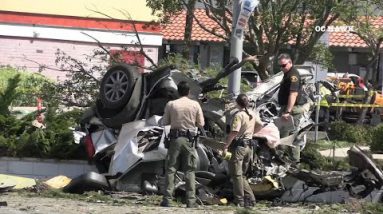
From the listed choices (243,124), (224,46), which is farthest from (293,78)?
(224,46)

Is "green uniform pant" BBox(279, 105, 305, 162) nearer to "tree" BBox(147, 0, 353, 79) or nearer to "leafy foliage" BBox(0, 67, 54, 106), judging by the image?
"tree" BBox(147, 0, 353, 79)

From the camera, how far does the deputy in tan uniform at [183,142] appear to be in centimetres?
920

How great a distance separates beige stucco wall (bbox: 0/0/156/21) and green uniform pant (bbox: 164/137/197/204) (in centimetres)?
1857

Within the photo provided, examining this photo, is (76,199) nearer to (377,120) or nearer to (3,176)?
(3,176)

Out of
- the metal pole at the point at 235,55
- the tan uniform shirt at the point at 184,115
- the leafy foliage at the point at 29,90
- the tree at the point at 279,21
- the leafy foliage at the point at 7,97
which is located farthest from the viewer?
the tree at the point at 279,21

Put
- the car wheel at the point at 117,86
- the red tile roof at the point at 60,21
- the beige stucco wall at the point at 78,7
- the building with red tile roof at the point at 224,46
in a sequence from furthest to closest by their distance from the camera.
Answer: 1. the building with red tile roof at the point at 224,46
2. the beige stucco wall at the point at 78,7
3. the red tile roof at the point at 60,21
4. the car wheel at the point at 117,86

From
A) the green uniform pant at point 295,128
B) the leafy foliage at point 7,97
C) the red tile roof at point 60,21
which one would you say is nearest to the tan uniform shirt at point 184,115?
the green uniform pant at point 295,128

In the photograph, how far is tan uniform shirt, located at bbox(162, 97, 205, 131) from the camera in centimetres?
930

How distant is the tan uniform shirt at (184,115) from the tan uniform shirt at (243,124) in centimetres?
48

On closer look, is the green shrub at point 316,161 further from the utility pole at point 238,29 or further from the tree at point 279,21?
the tree at point 279,21

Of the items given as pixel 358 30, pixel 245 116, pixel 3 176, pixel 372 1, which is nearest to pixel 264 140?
pixel 245 116

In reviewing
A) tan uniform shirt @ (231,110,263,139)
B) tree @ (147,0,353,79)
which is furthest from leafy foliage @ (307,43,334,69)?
tan uniform shirt @ (231,110,263,139)

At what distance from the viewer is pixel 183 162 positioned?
9289mm

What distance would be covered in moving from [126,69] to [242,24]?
205 cm
